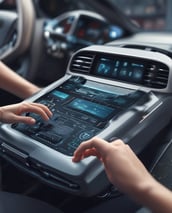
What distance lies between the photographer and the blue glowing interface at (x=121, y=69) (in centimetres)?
96

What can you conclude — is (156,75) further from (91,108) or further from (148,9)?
(148,9)

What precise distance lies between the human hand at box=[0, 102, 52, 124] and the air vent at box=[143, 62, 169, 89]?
0.24 meters

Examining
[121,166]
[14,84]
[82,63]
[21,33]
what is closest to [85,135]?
[121,166]

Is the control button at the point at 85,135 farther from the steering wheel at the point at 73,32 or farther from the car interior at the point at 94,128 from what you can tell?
the steering wheel at the point at 73,32

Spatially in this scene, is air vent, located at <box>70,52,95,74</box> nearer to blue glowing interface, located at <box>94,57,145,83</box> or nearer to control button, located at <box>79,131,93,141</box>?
blue glowing interface, located at <box>94,57,145,83</box>

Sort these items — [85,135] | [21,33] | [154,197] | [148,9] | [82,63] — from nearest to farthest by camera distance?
[154,197]
[85,135]
[82,63]
[21,33]
[148,9]

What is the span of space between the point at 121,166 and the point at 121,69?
37 centimetres

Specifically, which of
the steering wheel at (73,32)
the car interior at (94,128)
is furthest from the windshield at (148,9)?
the car interior at (94,128)

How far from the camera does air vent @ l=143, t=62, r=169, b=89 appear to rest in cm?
92

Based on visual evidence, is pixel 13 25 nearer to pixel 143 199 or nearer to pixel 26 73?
pixel 26 73

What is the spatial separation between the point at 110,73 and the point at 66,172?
340 millimetres

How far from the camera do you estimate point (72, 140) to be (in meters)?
0.83

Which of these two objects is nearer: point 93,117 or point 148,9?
point 93,117

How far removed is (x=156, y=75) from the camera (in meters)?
0.93
